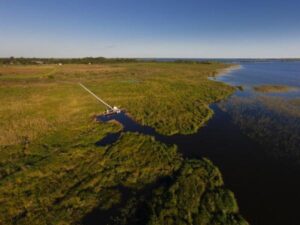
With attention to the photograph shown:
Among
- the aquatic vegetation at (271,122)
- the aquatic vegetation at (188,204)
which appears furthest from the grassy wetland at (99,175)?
the aquatic vegetation at (271,122)

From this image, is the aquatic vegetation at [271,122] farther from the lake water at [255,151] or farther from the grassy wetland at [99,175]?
the grassy wetland at [99,175]

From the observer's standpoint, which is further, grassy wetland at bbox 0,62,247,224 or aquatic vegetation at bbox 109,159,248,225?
grassy wetland at bbox 0,62,247,224

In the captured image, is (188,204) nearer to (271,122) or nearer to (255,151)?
(255,151)

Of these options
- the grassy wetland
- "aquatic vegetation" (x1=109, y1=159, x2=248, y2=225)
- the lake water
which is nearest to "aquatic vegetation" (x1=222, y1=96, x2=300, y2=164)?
the lake water

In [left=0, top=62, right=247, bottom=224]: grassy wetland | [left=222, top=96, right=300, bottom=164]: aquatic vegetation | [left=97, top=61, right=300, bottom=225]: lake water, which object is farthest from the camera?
[left=222, top=96, right=300, bottom=164]: aquatic vegetation

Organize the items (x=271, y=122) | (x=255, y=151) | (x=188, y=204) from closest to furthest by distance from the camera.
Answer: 1. (x=188, y=204)
2. (x=255, y=151)
3. (x=271, y=122)

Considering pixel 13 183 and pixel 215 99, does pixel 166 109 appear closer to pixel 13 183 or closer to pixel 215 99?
pixel 215 99

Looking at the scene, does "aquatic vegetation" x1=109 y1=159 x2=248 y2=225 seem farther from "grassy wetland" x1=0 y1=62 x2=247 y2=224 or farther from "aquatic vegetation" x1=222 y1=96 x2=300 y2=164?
"aquatic vegetation" x1=222 y1=96 x2=300 y2=164

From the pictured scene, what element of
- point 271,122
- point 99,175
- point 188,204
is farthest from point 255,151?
point 99,175

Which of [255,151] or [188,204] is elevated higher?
[188,204]
